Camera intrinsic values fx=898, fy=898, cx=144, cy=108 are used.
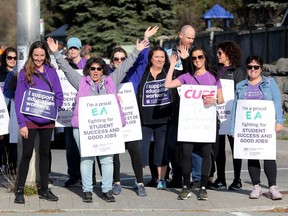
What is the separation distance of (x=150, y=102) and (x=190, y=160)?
105 centimetres

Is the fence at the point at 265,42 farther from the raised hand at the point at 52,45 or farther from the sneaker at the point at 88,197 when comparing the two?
the sneaker at the point at 88,197

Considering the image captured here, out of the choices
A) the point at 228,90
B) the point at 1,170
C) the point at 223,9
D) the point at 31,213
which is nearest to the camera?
the point at 31,213

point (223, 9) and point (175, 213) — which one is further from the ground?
point (223, 9)

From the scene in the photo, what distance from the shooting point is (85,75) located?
10555 mm

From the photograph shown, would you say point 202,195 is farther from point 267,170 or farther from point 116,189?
point 116,189

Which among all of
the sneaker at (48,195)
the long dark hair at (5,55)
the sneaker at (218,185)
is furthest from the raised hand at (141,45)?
the long dark hair at (5,55)

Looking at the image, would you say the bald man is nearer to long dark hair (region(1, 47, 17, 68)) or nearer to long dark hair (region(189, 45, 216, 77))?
long dark hair (region(189, 45, 216, 77))

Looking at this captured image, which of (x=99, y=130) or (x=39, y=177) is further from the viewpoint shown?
(x=39, y=177)

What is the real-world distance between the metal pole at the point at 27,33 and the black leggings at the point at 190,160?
5.99 ft

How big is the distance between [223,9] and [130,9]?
6463 mm

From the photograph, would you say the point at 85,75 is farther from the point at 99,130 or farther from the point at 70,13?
the point at 70,13

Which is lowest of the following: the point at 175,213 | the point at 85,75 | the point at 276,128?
the point at 175,213

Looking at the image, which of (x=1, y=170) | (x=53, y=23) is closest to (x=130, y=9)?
→ (x=53, y=23)

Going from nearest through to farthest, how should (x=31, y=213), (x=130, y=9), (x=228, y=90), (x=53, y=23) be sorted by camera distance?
1. (x=31, y=213)
2. (x=228, y=90)
3. (x=130, y=9)
4. (x=53, y=23)
